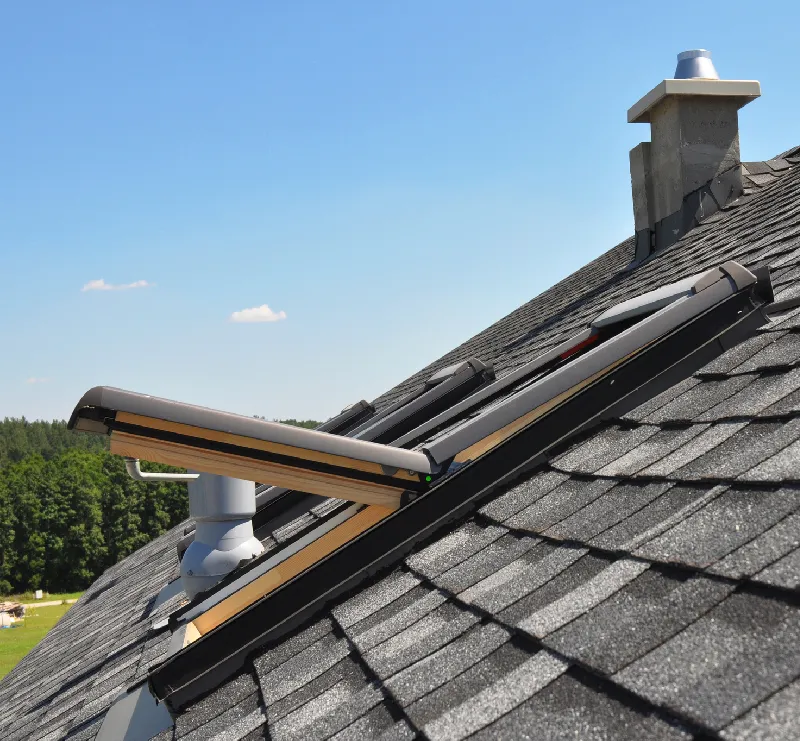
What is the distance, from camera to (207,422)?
2.34m

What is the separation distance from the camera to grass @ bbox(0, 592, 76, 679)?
1272 inches

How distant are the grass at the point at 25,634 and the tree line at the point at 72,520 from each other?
7618 mm

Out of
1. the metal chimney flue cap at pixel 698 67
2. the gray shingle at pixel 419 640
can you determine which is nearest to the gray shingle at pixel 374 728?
the gray shingle at pixel 419 640

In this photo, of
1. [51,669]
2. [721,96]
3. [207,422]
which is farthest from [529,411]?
[51,669]

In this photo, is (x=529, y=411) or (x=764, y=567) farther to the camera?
(x=529, y=411)

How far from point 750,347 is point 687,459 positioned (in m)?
0.77

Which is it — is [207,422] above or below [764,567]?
above

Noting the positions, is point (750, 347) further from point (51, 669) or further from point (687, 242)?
point (51, 669)

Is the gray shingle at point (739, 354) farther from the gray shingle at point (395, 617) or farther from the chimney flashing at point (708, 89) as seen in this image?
the chimney flashing at point (708, 89)

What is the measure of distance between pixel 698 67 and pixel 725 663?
6702 millimetres

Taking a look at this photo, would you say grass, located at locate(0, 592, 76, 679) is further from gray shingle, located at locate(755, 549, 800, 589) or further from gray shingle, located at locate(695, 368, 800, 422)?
gray shingle, located at locate(755, 549, 800, 589)

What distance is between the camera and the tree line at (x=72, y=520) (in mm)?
55250

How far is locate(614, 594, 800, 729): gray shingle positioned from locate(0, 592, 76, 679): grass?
31.0 m

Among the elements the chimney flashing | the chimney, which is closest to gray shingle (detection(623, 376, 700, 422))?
the chimney
